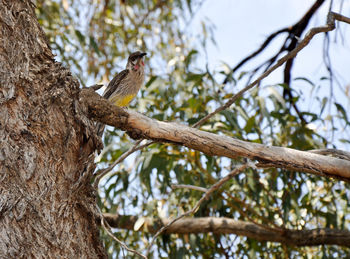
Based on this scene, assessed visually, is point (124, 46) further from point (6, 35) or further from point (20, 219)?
point (20, 219)

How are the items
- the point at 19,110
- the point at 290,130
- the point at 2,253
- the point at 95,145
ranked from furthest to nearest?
the point at 290,130 < the point at 95,145 < the point at 19,110 < the point at 2,253

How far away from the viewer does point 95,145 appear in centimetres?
171

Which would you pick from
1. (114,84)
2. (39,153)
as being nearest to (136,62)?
(114,84)

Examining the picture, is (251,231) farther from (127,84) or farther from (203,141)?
(203,141)

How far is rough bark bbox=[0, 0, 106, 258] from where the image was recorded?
1486 millimetres

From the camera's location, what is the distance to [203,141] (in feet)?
6.12

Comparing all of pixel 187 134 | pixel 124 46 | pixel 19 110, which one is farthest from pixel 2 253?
pixel 124 46

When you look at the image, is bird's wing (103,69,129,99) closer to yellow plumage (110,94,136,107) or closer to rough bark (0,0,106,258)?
yellow plumage (110,94,136,107)

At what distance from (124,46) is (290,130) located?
173cm

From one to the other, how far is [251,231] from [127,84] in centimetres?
132

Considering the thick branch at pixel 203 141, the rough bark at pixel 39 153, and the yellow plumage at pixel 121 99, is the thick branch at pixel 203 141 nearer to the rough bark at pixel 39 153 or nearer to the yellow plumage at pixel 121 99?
the rough bark at pixel 39 153

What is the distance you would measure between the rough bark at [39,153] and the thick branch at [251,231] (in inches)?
62.9

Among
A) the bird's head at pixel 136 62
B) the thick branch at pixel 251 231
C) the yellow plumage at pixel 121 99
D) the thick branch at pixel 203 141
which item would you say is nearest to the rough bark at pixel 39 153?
the thick branch at pixel 203 141

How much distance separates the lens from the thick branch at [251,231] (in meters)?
3.11
